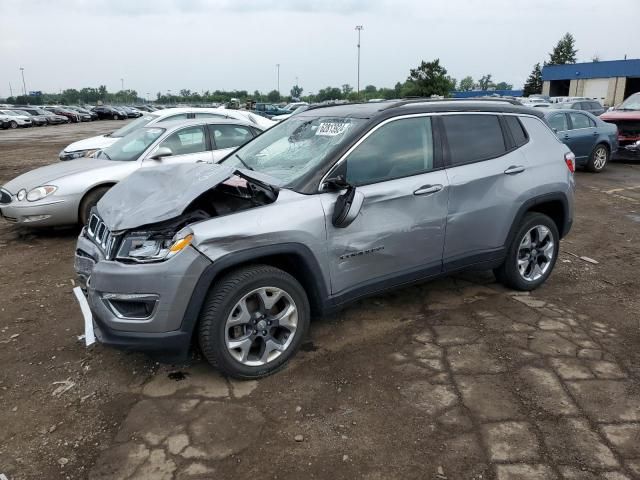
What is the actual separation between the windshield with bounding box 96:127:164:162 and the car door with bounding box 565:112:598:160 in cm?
908

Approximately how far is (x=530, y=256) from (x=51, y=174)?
5.95 m

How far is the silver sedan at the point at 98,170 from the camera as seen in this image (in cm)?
637

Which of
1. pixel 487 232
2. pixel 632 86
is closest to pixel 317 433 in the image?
pixel 487 232

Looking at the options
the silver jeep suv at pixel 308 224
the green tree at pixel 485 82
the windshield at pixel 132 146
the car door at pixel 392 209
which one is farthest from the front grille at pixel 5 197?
the green tree at pixel 485 82

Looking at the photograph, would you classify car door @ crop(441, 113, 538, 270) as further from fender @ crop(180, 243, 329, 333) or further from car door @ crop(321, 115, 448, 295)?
fender @ crop(180, 243, 329, 333)

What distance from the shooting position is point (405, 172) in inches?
150

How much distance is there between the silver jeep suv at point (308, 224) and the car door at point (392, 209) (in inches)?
0.4

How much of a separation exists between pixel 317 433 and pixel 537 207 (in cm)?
312

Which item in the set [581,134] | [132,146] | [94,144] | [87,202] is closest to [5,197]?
[87,202]

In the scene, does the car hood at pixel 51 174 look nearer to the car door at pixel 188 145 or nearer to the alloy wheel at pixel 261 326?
the car door at pixel 188 145

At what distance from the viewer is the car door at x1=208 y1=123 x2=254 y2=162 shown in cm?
753

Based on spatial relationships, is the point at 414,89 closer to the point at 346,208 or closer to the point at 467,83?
the point at 346,208

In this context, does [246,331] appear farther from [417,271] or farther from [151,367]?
[417,271]

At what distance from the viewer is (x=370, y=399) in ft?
10.4
